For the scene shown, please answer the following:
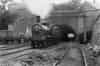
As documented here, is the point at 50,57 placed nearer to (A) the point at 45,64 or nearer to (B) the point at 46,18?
(A) the point at 45,64

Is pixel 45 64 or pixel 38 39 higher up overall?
pixel 38 39

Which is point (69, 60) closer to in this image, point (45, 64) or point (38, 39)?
point (45, 64)

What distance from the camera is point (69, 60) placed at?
3.86 m

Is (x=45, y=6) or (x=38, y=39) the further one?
(x=38, y=39)

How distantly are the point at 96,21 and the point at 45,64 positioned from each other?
1.83 m

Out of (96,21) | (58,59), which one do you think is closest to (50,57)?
(58,59)

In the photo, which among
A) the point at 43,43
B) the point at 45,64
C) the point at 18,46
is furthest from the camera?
the point at 43,43

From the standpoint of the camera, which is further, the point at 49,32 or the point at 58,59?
the point at 49,32

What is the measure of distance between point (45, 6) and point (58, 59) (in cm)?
153

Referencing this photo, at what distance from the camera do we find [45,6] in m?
3.83

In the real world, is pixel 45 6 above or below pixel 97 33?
above

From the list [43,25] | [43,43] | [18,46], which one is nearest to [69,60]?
[43,43]

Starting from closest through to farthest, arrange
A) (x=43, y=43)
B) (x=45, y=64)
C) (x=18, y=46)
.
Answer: (x=45, y=64) < (x=18, y=46) < (x=43, y=43)

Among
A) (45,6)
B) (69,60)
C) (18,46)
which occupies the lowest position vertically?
(69,60)
